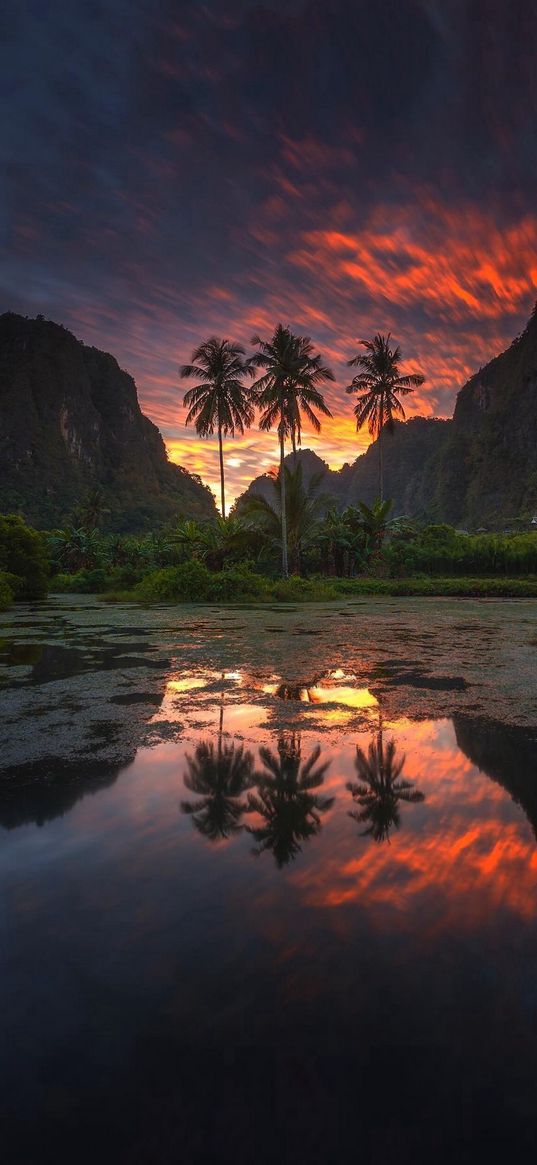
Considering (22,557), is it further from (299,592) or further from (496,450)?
(496,450)

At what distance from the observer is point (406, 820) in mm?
3646

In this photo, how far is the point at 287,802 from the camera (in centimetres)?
397

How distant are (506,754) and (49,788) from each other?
11.7 feet

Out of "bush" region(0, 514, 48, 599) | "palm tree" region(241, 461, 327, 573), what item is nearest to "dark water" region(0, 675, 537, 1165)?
"bush" region(0, 514, 48, 599)

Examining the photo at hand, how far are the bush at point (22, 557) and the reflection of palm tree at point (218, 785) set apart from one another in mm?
23291

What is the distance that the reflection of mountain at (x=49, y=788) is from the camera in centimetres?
384

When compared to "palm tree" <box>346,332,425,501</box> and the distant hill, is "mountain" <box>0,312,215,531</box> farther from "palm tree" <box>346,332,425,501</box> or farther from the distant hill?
"palm tree" <box>346,332,425,501</box>

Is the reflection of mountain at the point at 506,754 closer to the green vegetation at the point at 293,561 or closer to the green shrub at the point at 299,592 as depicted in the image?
the green shrub at the point at 299,592

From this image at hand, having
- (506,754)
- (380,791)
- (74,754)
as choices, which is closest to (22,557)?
(74,754)

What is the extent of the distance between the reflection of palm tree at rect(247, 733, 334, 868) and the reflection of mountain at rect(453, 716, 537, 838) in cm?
124

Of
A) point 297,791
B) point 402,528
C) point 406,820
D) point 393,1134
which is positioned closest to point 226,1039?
point 393,1134

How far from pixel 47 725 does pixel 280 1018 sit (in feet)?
15.1

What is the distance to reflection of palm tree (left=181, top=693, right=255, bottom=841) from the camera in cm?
367

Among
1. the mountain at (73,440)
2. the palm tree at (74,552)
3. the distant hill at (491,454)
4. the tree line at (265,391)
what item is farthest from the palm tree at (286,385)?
the mountain at (73,440)
